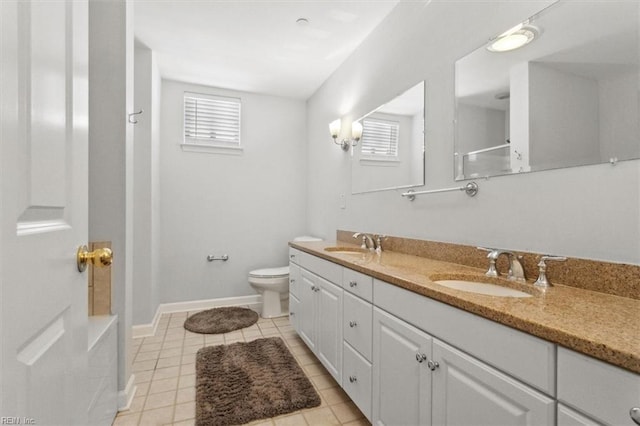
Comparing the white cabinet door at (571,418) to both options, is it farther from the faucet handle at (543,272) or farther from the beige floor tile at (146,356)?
the beige floor tile at (146,356)

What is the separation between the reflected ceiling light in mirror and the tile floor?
6.44 feet

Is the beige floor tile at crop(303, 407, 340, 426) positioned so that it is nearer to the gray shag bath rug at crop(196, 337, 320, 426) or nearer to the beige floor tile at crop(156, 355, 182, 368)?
the gray shag bath rug at crop(196, 337, 320, 426)

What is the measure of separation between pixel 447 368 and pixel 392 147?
1.58 metres

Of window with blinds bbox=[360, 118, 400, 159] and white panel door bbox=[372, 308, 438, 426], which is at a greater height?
window with blinds bbox=[360, 118, 400, 159]

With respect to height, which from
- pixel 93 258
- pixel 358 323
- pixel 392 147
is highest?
pixel 392 147

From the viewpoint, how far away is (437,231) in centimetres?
171

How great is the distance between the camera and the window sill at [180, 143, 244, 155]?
3269 millimetres

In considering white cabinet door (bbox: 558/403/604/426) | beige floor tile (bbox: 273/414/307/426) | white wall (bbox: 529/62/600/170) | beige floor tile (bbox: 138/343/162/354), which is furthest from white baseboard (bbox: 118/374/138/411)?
white wall (bbox: 529/62/600/170)

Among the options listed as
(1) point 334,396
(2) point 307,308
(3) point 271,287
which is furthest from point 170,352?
(1) point 334,396

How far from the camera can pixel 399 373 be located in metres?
1.17

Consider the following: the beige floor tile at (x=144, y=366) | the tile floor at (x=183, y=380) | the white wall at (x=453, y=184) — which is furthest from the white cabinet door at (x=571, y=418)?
the beige floor tile at (x=144, y=366)

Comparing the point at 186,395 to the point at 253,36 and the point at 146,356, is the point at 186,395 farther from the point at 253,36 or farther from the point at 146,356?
the point at 253,36

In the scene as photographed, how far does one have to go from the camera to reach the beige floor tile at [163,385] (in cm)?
182

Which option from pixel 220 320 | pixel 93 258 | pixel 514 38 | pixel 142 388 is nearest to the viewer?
pixel 93 258
